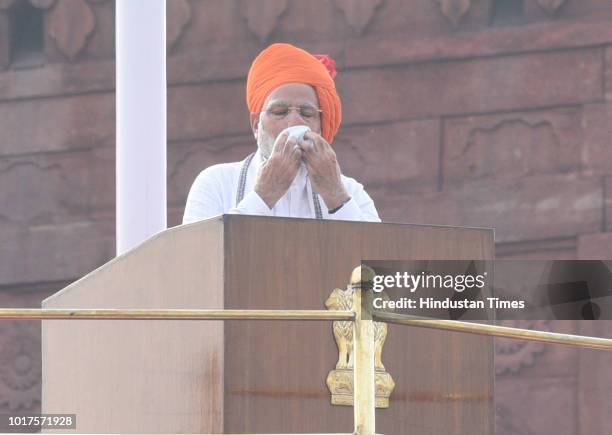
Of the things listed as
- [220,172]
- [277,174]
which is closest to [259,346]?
[277,174]

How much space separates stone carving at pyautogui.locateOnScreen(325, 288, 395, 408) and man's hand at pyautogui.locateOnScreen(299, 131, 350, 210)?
0.55m

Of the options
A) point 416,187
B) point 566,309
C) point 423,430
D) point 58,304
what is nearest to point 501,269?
point 566,309

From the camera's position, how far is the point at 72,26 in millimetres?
10539

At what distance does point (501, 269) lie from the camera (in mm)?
3871

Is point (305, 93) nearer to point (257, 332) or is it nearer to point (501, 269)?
point (501, 269)

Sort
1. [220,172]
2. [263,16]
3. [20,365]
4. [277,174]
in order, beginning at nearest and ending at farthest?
[277,174], [220,172], [263,16], [20,365]

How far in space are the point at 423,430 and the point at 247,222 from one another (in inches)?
25.1

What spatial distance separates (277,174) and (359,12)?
6.17 m

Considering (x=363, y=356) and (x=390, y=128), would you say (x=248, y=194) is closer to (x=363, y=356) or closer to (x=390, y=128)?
(x=363, y=356)

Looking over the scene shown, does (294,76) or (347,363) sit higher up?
(294,76)

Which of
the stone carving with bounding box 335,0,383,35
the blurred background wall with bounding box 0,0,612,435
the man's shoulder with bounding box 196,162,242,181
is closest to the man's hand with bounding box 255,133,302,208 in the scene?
the man's shoulder with bounding box 196,162,242,181

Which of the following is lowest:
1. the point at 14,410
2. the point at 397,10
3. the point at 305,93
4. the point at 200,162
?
the point at 14,410

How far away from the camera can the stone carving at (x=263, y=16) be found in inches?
394

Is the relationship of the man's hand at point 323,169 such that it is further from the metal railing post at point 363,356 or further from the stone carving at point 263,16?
the stone carving at point 263,16
